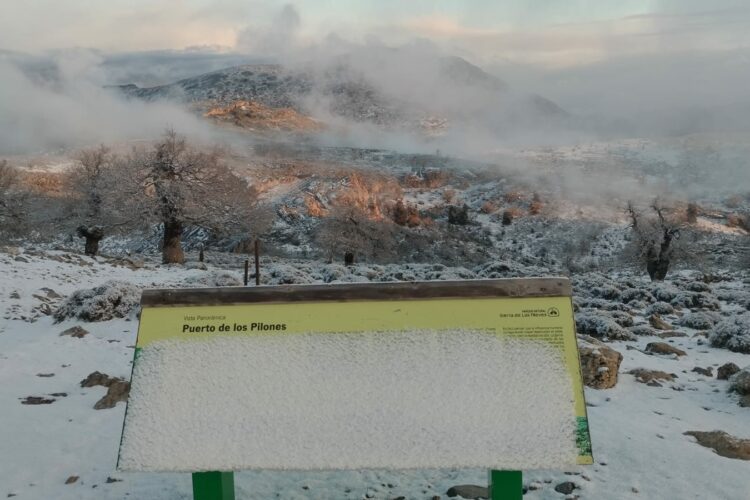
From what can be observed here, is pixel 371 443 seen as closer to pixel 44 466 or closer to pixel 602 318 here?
pixel 44 466

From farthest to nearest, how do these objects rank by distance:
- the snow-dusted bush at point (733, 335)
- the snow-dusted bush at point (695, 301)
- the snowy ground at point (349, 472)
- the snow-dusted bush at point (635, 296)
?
the snow-dusted bush at point (635, 296) → the snow-dusted bush at point (695, 301) → the snow-dusted bush at point (733, 335) → the snowy ground at point (349, 472)

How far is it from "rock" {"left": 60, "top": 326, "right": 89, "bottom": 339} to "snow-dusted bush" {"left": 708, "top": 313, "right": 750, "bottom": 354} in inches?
534

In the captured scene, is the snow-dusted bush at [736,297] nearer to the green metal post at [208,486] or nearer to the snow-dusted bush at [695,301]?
the snow-dusted bush at [695,301]

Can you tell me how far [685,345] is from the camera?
1209 centimetres

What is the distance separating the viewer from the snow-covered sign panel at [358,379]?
12.5 ft

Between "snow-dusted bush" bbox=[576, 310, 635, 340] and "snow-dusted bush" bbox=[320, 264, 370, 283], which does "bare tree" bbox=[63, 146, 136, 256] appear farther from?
"snow-dusted bush" bbox=[576, 310, 635, 340]

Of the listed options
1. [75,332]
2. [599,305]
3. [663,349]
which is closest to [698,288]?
[599,305]

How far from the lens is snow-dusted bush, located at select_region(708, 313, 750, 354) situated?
11.4 m

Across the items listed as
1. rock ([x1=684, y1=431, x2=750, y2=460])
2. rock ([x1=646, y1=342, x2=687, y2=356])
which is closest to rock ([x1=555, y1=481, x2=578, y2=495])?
→ rock ([x1=684, y1=431, x2=750, y2=460])

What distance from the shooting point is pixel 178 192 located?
98.3ft

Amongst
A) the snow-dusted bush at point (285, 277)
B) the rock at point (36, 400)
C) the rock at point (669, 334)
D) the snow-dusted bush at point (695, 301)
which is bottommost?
the snow-dusted bush at point (695, 301)

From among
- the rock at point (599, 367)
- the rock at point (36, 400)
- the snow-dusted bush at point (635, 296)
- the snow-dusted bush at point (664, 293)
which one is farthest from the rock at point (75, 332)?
the snow-dusted bush at point (664, 293)

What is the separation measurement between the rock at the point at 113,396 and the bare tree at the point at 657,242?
3566cm

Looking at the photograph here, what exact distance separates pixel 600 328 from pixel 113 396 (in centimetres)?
1031
